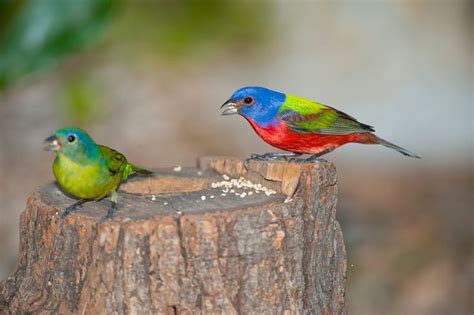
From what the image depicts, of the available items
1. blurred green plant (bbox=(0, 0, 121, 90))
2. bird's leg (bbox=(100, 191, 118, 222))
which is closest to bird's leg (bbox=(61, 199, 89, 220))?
bird's leg (bbox=(100, 191, 118, 222))

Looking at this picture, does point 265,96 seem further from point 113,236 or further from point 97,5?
point 97,5

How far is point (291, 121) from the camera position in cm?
459

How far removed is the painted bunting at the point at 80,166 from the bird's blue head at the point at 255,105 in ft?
2.72

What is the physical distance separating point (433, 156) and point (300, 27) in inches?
99.2

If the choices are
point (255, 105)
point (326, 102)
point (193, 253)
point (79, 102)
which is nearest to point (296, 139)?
point (255, 105)

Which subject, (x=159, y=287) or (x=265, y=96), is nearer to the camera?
(x=159, y=287)

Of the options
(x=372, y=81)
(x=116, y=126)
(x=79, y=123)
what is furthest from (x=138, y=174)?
(x=372, y=81)

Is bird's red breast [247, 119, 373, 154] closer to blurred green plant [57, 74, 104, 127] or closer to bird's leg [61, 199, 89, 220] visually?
bird's leg [61, 199, 89, 220]

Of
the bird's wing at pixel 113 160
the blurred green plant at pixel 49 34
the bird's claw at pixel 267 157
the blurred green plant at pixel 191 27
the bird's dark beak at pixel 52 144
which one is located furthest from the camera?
the blurred green plant at pixel 191 27

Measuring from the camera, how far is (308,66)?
36.2 feet

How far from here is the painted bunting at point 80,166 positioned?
389cm

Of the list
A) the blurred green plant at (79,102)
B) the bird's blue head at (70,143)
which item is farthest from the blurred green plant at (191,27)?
the bird's blue head at (70,143)

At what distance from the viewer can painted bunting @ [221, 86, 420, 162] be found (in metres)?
4.59

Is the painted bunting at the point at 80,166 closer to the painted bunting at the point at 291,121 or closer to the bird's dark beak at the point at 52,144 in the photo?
the bird's dark beak at the point at 52,144
